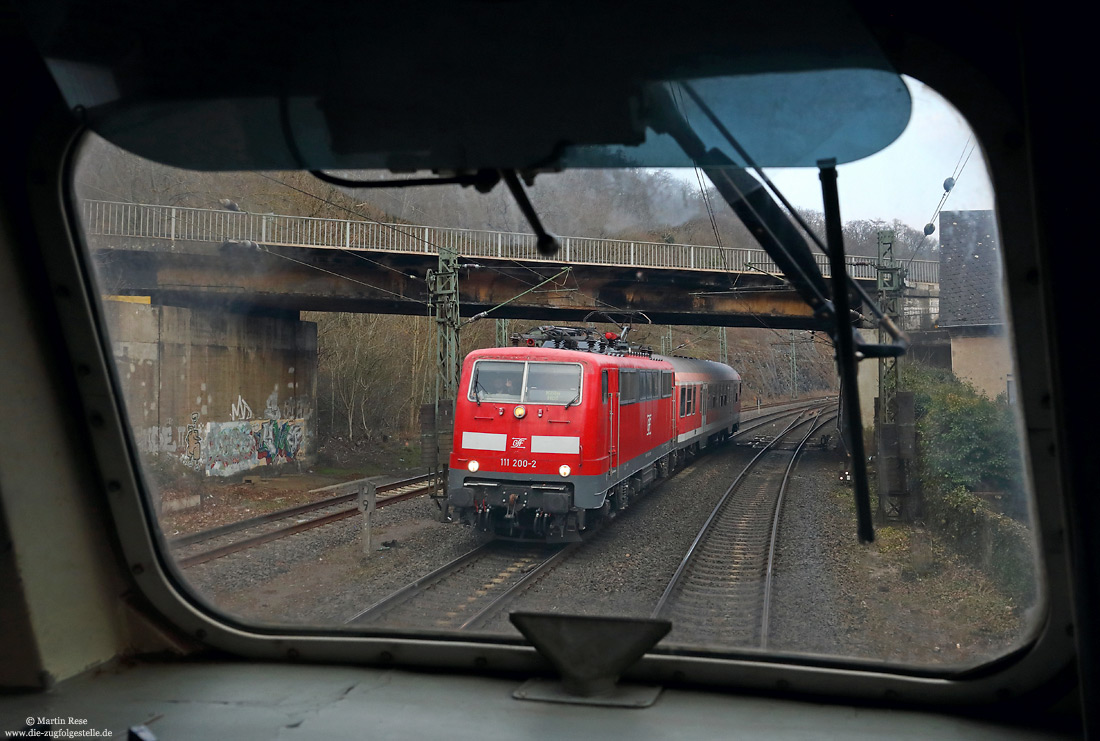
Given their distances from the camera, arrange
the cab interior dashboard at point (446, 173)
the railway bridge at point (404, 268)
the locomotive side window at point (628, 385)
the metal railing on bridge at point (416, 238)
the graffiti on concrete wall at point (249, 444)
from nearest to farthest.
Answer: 1. the cab interior dashboard at point (446, 173)
2. the metal railing on bridge at point (416, 238)
3. the railway bridge at point (404, 268)
4. the graffiti on concrete wall at point (249, 444)
5. the locomotive side window at point (628, 385)

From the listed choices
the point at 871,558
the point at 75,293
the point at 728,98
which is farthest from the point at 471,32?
the point at 871,558

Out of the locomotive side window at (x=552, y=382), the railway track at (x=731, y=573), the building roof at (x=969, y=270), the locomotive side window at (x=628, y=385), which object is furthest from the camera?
the locomotive side window at (x=628, y=385)

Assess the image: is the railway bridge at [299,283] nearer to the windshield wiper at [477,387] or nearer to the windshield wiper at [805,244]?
the windshield wiper at [805,244]

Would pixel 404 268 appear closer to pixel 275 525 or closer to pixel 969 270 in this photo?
pixel 969 270

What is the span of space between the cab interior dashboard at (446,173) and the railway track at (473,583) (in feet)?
6.49

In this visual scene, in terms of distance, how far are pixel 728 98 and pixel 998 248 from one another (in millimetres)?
788

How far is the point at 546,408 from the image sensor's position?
9.39 m

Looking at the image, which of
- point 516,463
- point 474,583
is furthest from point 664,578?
point 516,463

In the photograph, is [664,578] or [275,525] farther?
[275,525]

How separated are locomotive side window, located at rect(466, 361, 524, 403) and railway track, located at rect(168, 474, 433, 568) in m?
1.88

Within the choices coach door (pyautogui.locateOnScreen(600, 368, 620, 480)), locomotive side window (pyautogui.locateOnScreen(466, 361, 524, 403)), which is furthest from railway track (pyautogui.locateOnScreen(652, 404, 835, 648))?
locomotive side window (pyautogui.locateOnScreen(466, 361, 524, 403))

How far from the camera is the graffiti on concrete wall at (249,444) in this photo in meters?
5.49

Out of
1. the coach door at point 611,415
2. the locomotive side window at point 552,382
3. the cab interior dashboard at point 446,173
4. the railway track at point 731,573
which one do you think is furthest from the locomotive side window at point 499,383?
the cab interior dashboard at point 446,173

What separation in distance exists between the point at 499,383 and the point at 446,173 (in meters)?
7.33
